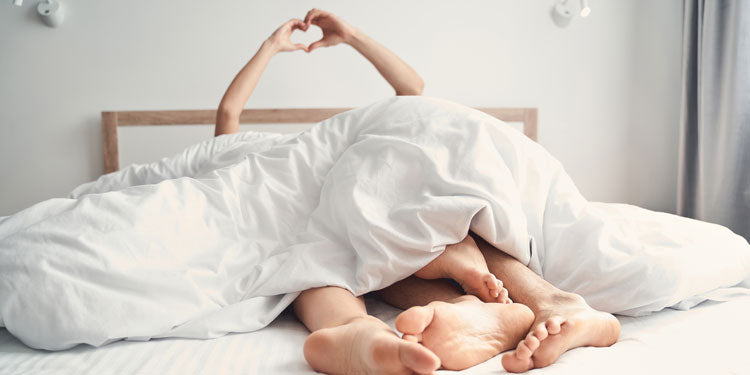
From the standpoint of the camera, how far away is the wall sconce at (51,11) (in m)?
2.26

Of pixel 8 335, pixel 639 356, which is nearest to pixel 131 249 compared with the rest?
pixel 8 335

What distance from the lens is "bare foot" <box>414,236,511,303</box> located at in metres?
0.74

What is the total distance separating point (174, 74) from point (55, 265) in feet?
5.89

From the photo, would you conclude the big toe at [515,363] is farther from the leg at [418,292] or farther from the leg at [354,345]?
the leg at [418,292]

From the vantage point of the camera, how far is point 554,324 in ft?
2.07

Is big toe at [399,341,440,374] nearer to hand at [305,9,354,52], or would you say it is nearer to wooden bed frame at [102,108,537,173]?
hand at [305,9,354,52]

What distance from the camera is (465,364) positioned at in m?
0.63

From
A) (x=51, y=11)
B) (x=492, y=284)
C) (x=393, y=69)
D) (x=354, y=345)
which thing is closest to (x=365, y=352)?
(x=354, y=345)

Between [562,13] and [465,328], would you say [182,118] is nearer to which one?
[562,13]

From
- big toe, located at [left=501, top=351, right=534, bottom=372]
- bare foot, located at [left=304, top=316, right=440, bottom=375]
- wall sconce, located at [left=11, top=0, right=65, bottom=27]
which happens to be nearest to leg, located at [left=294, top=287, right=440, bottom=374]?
bare foot, located at [left=304, top=316, right=440, bottom=375]

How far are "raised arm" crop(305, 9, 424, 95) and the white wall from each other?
0.42m

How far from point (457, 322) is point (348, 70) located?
1.90m

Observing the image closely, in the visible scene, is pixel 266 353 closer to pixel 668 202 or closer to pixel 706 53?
pixel 706 53

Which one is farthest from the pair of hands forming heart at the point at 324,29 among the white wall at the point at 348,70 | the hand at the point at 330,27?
the white wall at the point at 348,70
